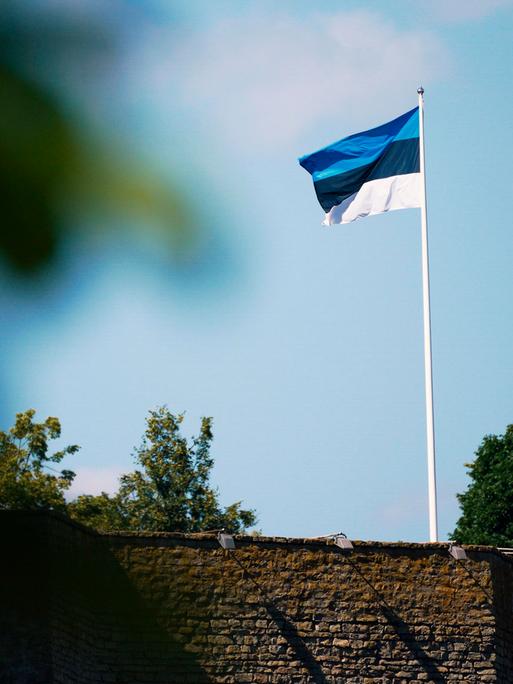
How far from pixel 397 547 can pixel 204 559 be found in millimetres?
2760

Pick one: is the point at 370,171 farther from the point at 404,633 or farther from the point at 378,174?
the point at 404,633

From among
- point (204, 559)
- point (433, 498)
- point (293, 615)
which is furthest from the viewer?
point (433, 498)

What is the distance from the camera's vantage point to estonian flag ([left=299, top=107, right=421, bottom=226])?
61.8ft

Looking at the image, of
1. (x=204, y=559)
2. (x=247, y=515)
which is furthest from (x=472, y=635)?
(x=247, y=515)

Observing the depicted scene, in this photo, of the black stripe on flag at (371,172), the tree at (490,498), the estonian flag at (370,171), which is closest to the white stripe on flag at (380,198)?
the estonian flag at (370,171)

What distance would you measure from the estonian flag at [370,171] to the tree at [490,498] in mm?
14087

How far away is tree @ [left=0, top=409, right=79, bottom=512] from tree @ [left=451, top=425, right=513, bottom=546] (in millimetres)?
29770

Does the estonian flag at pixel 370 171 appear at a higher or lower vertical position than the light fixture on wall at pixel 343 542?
higher

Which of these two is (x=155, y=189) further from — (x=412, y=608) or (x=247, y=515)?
(x=247, y=515)

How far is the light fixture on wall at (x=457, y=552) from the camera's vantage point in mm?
16062

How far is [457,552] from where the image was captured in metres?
16.1

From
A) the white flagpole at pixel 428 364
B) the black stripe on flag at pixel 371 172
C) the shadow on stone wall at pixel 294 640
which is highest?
the black stripe on flag at pixel 371 172

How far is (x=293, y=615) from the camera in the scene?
15.5 meters

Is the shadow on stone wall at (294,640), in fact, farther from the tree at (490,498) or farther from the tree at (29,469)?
the tree at (490,498)
